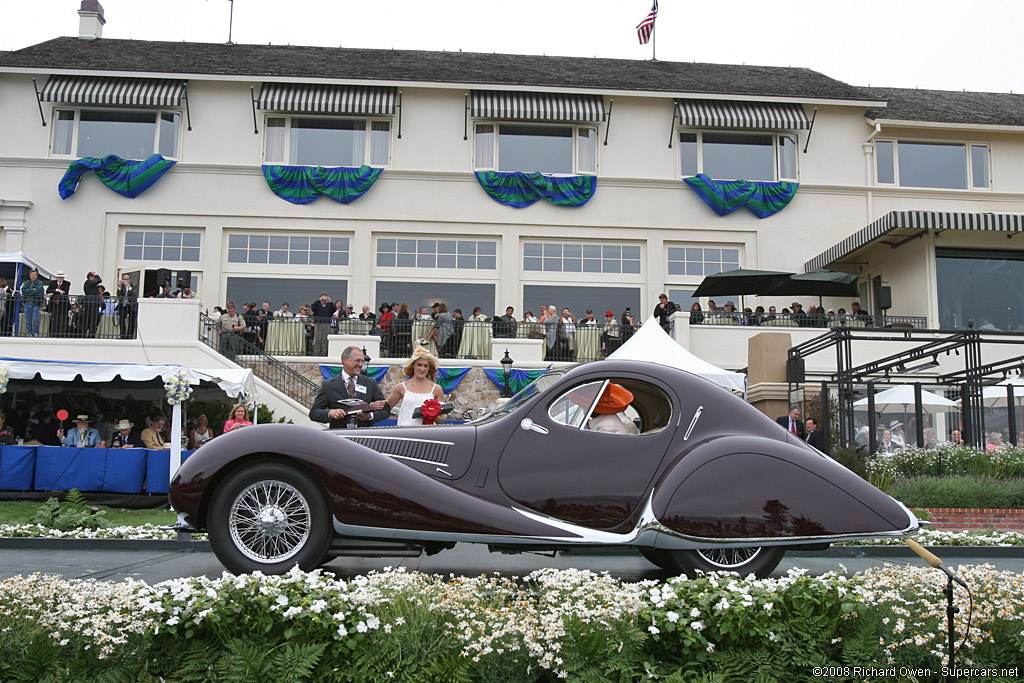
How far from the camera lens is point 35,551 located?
8.21 meters

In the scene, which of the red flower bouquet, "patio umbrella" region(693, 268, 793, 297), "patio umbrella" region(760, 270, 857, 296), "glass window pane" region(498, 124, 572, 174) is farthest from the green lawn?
"glass window pane" region(498, 124, 572, 174)

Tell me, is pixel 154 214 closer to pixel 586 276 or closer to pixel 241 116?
pixel 241 116

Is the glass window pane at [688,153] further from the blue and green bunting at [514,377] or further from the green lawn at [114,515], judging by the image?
the green lawn at [114,515]

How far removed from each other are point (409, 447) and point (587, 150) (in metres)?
24.2

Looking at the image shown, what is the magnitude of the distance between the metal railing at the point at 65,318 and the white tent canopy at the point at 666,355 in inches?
501

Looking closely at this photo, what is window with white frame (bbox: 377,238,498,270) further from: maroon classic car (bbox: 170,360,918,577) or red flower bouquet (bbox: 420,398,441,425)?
maroon classic car (bbox: 170,360,918,577)

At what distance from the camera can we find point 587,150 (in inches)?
1141

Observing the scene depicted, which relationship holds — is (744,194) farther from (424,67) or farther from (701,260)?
(424,67)

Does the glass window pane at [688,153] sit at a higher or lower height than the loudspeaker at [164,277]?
higher

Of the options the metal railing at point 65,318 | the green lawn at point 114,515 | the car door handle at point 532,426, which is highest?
the metal railing at point 65,318

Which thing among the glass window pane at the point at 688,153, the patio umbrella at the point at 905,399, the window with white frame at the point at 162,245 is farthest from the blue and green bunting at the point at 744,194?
the window with white frame at the point at 162,245

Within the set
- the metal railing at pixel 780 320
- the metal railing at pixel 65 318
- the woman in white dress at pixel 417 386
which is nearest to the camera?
the woman in white dress at pixel 417 386

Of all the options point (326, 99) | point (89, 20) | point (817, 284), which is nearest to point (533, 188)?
point (326, 99)

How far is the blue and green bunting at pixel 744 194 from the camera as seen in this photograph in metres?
28.1
